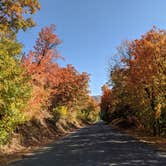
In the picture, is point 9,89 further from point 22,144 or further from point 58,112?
point 58,112

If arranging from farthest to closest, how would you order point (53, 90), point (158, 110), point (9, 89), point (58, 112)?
point (58, 112)
point (53, 90)
point (158, 110)
point (9, 89)

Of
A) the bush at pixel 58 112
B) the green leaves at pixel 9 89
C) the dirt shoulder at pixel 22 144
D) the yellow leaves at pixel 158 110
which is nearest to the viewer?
the green leaves at pixel 9 89

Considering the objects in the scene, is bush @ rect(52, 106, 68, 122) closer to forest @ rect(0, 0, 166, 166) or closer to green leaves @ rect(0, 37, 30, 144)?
forest @ rect(0, 0, 166, 166)

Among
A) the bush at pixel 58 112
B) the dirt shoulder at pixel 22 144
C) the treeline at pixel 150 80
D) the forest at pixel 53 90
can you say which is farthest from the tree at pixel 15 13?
the bush at pixel 58 112

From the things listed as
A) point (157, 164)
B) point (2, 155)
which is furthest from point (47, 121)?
point (157, 164)

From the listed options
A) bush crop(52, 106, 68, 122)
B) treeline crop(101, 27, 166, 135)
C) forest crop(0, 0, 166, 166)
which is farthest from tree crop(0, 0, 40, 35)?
bush crop(52, 106, 68, 122)

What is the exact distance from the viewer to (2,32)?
14.1 meters

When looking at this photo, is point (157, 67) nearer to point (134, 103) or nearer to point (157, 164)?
point (134, 103)

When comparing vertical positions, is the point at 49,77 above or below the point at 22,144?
above

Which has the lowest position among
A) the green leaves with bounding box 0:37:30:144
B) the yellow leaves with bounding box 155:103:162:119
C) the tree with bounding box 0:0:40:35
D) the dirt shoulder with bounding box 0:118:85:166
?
the dirt shoulder with bounding box 0:118:85:166

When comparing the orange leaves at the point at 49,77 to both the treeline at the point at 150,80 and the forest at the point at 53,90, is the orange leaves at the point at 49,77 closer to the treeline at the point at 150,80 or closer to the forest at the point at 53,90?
the forest at the point at 53,90

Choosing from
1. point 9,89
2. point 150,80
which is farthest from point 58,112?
point 9,89

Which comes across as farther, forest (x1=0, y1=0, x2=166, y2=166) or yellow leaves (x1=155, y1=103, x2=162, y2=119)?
yellow leaves (x1=155, y1=103, x2=162, y2=119)

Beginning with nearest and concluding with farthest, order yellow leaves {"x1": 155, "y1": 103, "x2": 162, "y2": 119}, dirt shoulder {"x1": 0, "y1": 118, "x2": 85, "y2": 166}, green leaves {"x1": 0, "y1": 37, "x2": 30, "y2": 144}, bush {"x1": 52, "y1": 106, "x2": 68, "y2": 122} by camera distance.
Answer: green leaves {"x1": 0, "y1": 37, "x2": 30, "y2": 144}, dirt shoulder {"x1": 0, "y1": 118, "x2": 85, "y2": 166}, yellow leaves {"x1": 155, "y1": 103, "x2": 162, "y2": 119}, bush {"x1": 52, "y1": 106, "x2": 68, "y2": 122}
